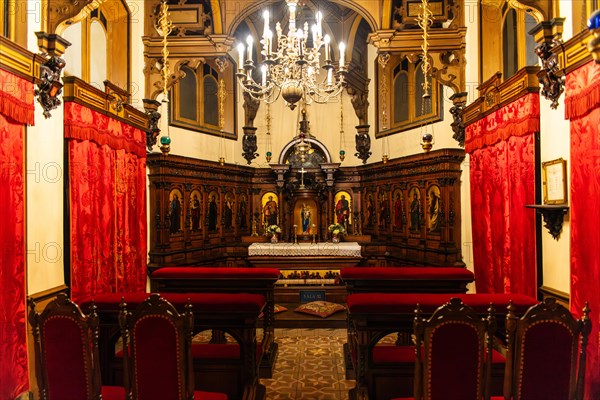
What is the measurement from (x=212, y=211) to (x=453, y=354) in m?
8.32

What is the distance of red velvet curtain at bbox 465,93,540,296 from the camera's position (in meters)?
5.47

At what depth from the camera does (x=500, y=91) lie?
6371 mm

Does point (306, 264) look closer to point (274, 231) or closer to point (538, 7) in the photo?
point (274, 231)

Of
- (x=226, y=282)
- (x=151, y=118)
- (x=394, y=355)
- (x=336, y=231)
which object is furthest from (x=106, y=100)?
(x=336, y=231)

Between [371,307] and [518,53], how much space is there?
492cm

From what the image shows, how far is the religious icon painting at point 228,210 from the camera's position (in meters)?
11.1

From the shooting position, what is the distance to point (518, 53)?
691 centimetres

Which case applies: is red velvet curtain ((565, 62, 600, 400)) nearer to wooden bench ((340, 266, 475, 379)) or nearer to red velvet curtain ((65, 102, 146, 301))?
wooden bench ((340, 266, 475, 379))

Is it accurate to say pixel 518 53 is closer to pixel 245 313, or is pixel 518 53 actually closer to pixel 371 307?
pixel 371 307

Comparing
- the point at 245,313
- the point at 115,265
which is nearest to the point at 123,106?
the point at 115,265

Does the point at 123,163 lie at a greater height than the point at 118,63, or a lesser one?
lesser

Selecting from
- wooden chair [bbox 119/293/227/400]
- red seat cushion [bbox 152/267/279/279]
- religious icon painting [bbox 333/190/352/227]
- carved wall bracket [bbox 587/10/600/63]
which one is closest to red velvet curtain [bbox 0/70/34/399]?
wooden chair [bbox 119/293/227/400]

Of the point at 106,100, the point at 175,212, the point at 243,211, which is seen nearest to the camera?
the point at 106,100

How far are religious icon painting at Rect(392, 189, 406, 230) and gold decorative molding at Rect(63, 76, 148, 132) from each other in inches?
224
